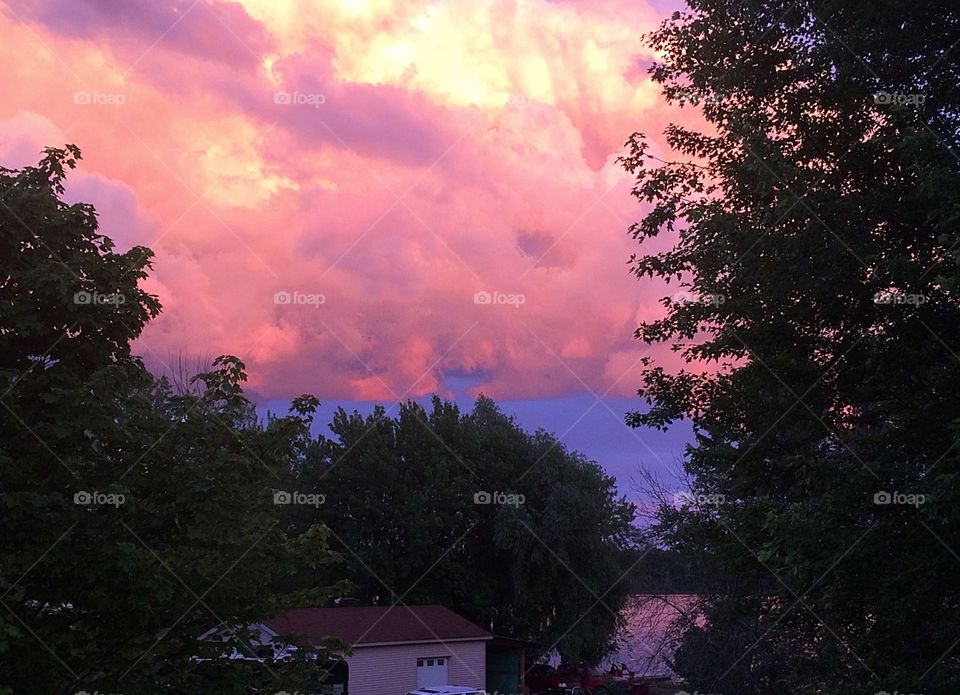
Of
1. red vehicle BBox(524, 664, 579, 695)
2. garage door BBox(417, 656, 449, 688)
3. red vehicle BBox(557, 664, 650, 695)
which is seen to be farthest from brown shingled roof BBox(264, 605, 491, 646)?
red vehicle BBox(557, 664, 650, 695)

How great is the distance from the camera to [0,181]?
1380cm

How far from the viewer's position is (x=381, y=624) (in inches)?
1796

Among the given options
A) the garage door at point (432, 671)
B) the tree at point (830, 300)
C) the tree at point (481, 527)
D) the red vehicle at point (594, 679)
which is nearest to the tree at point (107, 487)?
the tree at point (830, 300)

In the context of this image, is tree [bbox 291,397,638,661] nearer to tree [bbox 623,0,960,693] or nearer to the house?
the house

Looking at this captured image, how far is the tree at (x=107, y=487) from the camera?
12.3 m

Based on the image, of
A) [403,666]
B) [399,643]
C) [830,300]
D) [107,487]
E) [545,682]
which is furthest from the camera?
[545,682]

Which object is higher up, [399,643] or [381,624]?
[381,624]

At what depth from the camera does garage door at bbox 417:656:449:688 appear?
45375 mm

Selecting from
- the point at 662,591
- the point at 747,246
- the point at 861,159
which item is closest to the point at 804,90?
the point at 861,159

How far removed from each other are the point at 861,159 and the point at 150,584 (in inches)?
526

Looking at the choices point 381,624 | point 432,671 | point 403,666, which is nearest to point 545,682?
point 432,671

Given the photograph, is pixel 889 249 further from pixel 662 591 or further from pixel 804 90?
pixel 662 591

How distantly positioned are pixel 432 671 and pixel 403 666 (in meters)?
1.85

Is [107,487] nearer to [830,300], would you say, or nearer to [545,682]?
A: [830,300]
